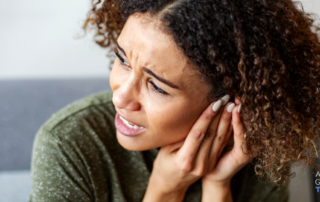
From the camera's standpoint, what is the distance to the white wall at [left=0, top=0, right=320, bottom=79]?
1721mm

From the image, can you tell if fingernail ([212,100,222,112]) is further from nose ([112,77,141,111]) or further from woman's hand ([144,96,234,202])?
nose ([112,77,141,111])

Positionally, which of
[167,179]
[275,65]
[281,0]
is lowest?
[167,179]

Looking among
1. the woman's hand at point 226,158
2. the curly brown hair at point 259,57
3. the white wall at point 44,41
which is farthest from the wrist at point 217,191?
the white wall at point 44,41

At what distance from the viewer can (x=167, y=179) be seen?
44.1 inches

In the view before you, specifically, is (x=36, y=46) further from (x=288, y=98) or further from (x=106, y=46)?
(x=288, y=98)

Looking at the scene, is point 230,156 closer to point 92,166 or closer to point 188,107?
point 188,107

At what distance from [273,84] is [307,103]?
156mm

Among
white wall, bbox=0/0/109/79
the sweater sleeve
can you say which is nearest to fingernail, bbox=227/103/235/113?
the sweater sleeve

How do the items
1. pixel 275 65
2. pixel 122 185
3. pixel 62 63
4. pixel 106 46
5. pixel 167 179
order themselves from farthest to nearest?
pixel 62 63 → pixel 106 46 → pixel 122 185 → pixel 167 179 → pixel 275 65

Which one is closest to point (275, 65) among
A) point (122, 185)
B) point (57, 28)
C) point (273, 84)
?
point (273, 84)

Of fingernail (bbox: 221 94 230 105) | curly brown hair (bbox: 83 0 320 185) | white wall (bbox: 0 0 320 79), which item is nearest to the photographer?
curly brown hair (bbox: 83 0 320 185)

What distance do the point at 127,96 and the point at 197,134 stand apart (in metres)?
0.27

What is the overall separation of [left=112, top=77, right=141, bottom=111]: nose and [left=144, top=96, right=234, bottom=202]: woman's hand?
217 millimetres

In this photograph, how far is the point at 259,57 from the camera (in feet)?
2.62
